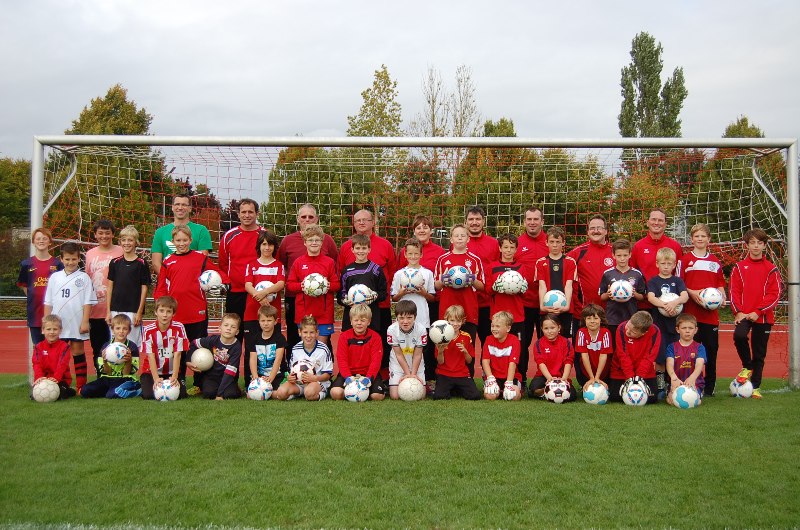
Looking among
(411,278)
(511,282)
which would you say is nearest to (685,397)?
(511,282)

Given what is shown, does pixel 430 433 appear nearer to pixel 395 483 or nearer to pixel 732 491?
pixel 395 483

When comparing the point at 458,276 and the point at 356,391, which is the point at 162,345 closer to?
the point at 356,391

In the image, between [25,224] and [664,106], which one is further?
[664,106]

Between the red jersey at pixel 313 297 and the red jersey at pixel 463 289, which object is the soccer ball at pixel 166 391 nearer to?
the red jersey at pixel 313 297

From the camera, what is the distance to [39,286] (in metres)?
6.69

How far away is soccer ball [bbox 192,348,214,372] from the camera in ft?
20.3

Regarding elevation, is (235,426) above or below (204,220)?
below

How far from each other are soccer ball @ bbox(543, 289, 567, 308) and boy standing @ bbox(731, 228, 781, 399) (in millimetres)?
1977

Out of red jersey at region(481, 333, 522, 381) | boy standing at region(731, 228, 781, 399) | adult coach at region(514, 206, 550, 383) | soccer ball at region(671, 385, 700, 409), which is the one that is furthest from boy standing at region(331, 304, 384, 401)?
boy standing at region(731, 228, 781, 399)

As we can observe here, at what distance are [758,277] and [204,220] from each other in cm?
709

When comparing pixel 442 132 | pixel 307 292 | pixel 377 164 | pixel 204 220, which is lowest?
pixel 307 292

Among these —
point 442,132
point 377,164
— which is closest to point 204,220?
point 377,164

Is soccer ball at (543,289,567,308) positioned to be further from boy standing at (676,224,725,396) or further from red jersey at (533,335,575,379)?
boy standing at (676,224,725,396)

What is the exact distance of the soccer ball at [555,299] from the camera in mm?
6281
